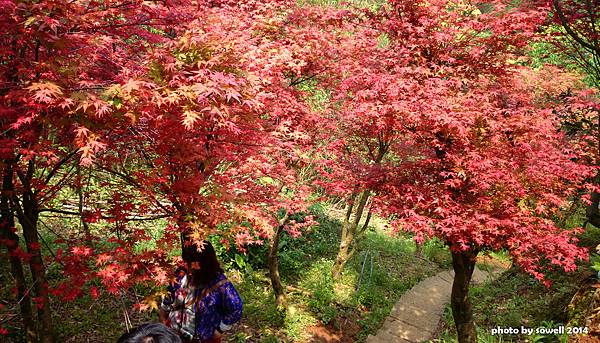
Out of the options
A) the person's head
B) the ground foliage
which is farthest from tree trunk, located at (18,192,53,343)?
the person's head

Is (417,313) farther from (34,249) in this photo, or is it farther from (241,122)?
(34,249)

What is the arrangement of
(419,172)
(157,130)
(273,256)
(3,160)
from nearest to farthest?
(3,160) → (157,130) → (419,172) → (273,256)

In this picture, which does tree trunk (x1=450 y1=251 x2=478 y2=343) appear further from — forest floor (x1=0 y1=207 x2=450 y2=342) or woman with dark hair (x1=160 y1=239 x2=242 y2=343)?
woman with dark hair (x1=160 y1=239 x2=242 y2=343)

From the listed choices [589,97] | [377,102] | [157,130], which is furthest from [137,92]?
[589,97]

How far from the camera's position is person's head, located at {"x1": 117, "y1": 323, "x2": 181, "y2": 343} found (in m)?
1.59

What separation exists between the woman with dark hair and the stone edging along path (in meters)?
4.41

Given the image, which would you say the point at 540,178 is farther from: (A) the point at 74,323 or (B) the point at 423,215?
(A) the point at 74,323

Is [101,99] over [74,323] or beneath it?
over

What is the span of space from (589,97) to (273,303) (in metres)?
7.16

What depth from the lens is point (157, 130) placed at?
3.46m

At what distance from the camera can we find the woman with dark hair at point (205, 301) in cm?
324

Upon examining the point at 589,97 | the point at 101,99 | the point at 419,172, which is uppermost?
the point at 589,97

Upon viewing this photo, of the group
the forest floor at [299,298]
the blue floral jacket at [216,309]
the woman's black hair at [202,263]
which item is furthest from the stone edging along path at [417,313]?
the woman's black hair at [202,263]

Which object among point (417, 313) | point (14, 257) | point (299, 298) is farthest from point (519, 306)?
point (14, 257)
